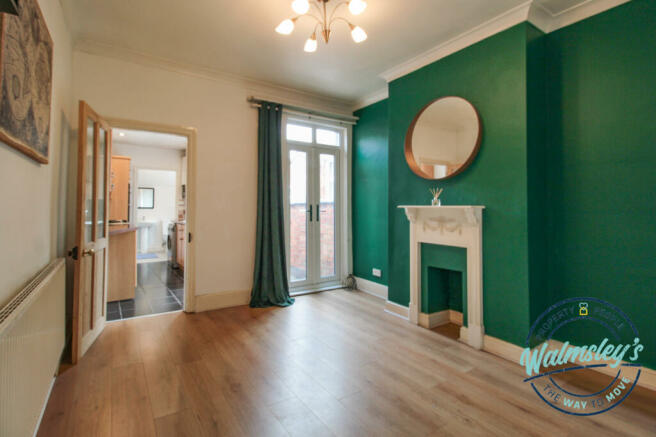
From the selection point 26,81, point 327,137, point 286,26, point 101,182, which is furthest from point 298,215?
point 26,81

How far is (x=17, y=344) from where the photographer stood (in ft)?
4.07

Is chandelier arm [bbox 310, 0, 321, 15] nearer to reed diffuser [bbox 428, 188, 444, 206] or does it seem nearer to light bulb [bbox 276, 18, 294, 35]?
light bulb [bbox 276, 18, 294, 35]

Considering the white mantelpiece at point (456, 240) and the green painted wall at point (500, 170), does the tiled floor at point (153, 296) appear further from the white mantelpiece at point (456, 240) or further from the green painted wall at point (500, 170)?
the green painted wall at point (500, 170)

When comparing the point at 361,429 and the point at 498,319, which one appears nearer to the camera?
the point at 361,429

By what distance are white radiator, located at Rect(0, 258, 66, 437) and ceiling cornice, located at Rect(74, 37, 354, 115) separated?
2.34 metres

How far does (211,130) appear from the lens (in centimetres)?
376

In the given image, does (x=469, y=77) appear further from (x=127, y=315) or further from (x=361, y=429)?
(x=127, y=315)

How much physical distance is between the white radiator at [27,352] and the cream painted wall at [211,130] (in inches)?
70.5

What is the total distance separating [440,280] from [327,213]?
6.53 feet

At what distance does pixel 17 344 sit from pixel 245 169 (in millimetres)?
2968

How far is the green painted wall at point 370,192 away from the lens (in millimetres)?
4352

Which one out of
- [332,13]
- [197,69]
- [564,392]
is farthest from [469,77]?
[197,69]

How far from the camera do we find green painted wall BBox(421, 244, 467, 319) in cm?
311

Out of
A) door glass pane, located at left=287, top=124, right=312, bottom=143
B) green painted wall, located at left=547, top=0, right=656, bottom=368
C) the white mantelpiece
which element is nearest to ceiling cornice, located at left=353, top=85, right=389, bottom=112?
door glass pane, located at left=287, top=124, right=312, bottom=143
